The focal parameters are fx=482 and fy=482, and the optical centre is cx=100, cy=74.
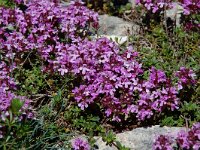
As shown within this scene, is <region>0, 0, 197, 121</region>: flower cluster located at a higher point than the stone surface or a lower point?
higher

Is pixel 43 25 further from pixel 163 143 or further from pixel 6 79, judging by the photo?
pixel 163 143

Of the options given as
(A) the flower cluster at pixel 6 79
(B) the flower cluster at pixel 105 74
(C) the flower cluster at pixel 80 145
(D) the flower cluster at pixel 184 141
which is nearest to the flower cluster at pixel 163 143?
(D) the flower cluster at pixel 184 141

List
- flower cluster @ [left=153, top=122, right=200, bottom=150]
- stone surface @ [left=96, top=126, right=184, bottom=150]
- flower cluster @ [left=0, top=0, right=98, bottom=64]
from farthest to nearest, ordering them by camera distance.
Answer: flower cluster @ [left=0, top=0, right=98, bottom=64] < stone surface @ [left=96, top=126, right=184, bottom=150] < flower cluster @ [left=153, top=122, right=200, bottom=150]

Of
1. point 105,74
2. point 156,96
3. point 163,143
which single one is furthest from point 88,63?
point 163,143

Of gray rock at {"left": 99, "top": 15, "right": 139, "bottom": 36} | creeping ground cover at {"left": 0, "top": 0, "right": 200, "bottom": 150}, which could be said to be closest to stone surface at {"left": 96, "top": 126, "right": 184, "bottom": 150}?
creeping ground cover at {"left": 0, "top": 0, "right": 200, "bottom": 150}

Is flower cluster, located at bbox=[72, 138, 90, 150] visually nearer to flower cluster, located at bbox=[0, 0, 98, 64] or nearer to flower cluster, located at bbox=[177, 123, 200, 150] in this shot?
flower cluster, located at bbox=[177, 123, 200, 150]
